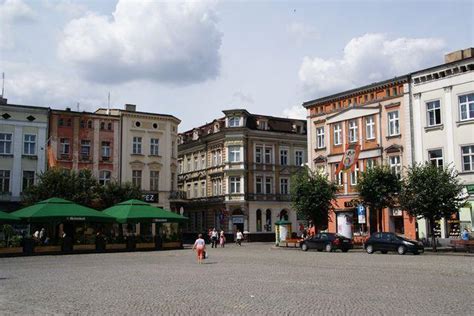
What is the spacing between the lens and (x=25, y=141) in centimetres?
5225

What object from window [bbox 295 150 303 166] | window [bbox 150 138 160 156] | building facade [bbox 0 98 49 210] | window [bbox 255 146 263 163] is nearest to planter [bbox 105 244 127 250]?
building facade [bbox 0 98 49 210]

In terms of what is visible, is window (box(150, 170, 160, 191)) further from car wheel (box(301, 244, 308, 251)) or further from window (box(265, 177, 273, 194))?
car wheel (box(301, 244, 308, 251))

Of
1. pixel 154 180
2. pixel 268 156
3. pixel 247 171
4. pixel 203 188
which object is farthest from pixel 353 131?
pixel 203 188

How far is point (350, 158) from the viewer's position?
47094mm

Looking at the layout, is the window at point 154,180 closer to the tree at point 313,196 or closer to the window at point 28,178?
the window at point 28,178

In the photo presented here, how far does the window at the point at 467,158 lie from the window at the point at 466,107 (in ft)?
7.17

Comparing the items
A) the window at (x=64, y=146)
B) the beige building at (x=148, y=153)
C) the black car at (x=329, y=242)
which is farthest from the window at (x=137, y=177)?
the black car at (x=329, y=242)

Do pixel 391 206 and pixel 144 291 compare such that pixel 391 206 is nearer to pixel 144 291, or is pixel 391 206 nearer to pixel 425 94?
pixel 425 94

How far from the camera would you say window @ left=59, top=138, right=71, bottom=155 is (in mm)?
54438

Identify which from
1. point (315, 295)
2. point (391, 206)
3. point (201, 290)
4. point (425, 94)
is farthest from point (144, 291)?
point (425, 94)

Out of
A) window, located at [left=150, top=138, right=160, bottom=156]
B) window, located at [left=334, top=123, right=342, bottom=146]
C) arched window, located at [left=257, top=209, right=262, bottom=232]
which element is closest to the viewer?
window, located at [left=334, top=123, right=342, bottom=146]

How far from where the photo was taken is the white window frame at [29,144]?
52250 millimetres

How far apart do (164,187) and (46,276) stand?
39370 millimetres

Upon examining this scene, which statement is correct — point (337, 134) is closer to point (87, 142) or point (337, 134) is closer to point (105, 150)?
point (105, 150)
